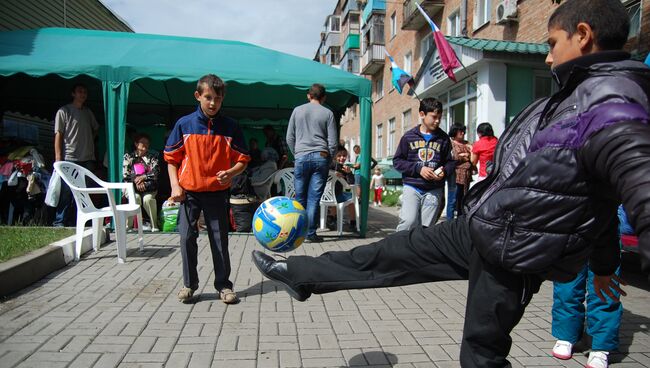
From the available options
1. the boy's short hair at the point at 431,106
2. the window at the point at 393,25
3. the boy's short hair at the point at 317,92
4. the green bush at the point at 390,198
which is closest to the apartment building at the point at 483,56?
the window at the point at 393,25

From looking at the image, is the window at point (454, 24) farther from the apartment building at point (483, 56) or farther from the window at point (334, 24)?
the window at point (334, 24)

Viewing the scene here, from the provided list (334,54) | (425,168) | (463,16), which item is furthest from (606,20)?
(334,54)

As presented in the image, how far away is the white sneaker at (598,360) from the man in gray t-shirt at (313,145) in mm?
4488

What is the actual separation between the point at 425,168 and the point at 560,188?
3265 millimetres

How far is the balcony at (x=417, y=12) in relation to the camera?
1975 cm

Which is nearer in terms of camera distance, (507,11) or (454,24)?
(507,11)

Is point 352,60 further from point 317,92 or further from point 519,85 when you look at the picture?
point 317,92

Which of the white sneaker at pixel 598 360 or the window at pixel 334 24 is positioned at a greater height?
the window at pixel 334 24

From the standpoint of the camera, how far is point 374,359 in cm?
299

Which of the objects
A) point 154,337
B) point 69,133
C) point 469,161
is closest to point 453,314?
point 154,337

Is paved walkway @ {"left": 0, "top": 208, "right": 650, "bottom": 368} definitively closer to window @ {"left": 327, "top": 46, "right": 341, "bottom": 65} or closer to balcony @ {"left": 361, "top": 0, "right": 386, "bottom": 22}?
balcony @ {"left": 361, "top": 0, "right": 386, "bottom": 22}

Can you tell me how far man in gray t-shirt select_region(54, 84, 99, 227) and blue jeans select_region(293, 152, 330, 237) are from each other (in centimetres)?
359

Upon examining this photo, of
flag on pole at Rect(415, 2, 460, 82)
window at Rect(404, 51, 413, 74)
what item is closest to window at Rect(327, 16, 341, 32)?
window at Rect(404, 51, 413, 74)

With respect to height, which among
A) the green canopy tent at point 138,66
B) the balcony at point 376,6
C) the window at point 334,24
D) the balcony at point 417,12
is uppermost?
the window at point 334,24
